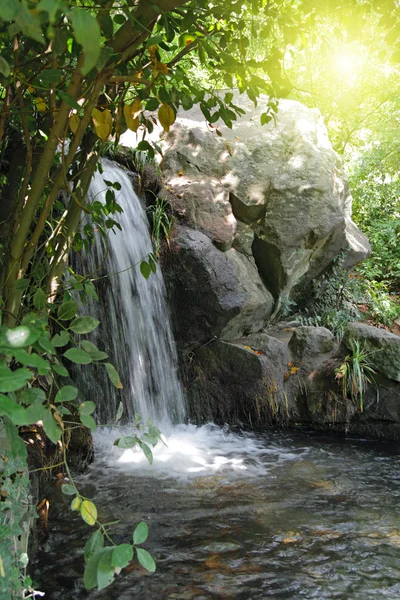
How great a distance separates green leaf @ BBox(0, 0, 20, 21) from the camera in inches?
34.6

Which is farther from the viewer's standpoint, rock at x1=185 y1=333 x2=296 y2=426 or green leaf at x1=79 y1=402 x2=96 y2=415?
rock at x1=185 y1=333 x2=296 y2=426

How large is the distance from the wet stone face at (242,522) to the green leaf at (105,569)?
1.72 metres

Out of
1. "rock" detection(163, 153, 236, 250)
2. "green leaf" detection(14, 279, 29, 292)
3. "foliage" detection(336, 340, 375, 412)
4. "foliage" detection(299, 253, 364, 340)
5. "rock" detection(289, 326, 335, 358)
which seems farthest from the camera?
"foliage" detection(299, 253, 364, 340)

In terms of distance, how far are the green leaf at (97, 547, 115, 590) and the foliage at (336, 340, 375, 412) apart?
5.37 meters

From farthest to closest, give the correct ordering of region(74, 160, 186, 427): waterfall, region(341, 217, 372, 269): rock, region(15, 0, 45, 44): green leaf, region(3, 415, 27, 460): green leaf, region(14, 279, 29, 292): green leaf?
1. region(341, 217, 372, 269): rock
2. region(74, 160, 186, 427): waterfall
3. region(14, 279, 29, 292): green leaf
4. region(3, 415, 27, 460): green leaf
5. region(15, 0, 45, 44): green leaf

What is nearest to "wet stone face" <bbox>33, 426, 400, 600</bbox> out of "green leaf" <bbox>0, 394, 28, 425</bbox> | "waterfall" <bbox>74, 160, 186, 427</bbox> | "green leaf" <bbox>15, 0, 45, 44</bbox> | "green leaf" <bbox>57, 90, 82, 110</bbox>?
"waterfall" <bbox>74, 160, 186, 427</bbox>

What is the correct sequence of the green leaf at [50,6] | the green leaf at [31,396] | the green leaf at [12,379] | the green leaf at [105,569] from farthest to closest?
the green leaf at [31,396] < the green leaf at [105,569] < the green leaf at [12,379] < the green leaf at [50,6]

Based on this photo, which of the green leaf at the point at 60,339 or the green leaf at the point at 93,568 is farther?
the green leaf at the point at 60,339

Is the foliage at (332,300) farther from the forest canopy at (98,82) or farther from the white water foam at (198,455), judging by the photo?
the forest canopy at (98,82)

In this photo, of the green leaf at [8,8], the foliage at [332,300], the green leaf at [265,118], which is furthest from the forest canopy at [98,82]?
the foliage at [332,300]

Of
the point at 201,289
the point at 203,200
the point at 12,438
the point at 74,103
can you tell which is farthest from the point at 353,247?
the point at 12,438

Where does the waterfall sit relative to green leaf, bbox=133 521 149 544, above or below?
above

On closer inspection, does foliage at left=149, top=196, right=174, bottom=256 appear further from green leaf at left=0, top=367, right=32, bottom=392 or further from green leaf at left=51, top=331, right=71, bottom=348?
green leaf at left=0, top=367, right=32, bottom=392

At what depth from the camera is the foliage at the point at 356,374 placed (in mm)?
6361
